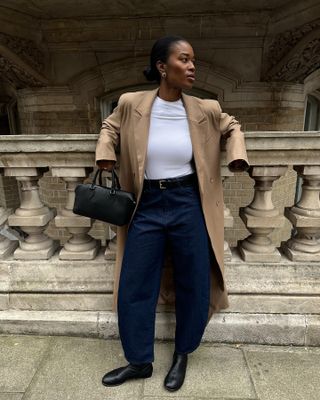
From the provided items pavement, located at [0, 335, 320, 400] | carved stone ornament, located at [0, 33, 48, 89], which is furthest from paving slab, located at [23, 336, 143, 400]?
carved stone ornament, located at [0, 33, 48, 89]

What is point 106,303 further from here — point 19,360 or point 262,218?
point 262,218

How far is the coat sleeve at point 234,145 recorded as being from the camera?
1.68 meters

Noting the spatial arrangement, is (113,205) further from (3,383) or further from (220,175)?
(3,383)

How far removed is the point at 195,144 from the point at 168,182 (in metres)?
0.24

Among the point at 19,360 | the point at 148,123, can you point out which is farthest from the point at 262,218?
the point at 19,360

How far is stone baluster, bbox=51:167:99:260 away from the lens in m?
2.06

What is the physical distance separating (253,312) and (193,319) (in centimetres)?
49

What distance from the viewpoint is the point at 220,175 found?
192 centimetres

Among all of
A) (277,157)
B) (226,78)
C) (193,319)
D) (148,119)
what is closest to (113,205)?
(148,119)

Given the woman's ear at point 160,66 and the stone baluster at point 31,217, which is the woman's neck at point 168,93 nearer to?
the woman's ear at point 160,66

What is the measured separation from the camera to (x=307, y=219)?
6.74ft

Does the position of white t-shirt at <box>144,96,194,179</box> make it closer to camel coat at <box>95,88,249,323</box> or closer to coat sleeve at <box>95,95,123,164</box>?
camel coat at <box>95,88,249,323</box>

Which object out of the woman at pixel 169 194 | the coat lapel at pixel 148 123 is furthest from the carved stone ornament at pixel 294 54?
the coat lapel at pixel 148 123

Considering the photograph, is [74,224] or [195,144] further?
[74,224]
